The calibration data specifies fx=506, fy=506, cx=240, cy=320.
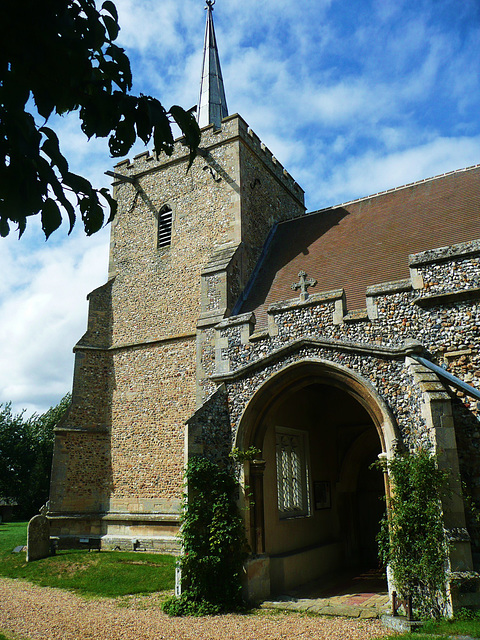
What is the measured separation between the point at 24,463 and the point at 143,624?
25471 millimetres

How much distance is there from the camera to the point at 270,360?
8773mm

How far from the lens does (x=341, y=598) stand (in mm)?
8016

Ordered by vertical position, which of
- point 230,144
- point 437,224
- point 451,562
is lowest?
point 451,562

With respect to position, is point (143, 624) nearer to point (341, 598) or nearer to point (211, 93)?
point (341, 598)

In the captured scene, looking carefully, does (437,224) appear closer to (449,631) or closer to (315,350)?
(315,350)

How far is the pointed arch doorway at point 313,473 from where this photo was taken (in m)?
8.41

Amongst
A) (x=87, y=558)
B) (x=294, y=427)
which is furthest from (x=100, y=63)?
(x=87, y=558)

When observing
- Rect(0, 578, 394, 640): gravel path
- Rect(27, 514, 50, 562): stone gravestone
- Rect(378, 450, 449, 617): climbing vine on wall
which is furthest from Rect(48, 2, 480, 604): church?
Rect(27, 514, 50, 562): stone gravestone

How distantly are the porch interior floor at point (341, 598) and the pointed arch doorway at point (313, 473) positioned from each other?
0.36 metres

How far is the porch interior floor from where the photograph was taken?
7.18 m

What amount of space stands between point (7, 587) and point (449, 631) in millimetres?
7933

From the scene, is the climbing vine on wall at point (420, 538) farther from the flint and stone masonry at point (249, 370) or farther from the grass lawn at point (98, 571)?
the grass lawn at point (98, 571)

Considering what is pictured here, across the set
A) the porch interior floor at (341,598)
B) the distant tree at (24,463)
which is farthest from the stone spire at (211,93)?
the distant tree at (24,463)

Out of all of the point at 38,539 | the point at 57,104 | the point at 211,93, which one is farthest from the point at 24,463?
the point at 57,104
